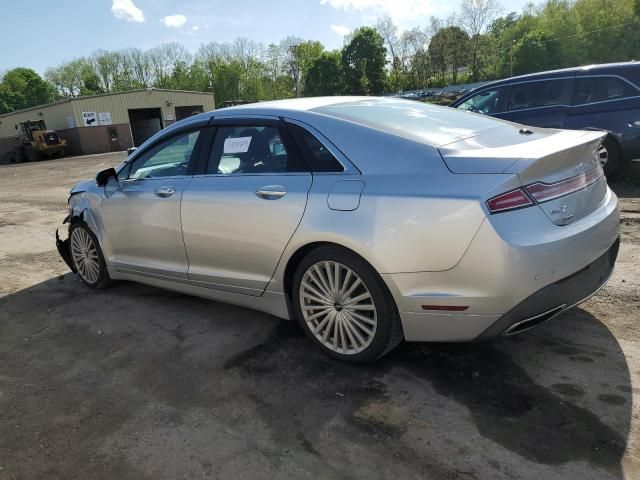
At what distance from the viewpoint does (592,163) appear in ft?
9.90

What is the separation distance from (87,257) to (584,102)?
278 inches

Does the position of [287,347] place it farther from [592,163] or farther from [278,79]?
[278,79]

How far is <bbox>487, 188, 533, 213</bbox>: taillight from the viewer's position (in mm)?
2457

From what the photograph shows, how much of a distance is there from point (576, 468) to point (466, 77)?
300 ft

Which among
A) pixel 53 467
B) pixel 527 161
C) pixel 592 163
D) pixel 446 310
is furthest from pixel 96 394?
pixel 592 163

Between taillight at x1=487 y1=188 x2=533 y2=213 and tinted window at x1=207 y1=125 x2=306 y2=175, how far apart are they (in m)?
1.23

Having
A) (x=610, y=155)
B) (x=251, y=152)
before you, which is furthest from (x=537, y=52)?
(x=251, y=152)

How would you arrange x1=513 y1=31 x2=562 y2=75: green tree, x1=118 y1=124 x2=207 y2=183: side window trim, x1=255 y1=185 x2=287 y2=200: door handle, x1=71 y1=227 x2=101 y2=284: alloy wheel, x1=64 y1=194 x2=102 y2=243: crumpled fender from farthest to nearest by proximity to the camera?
x1=513 y1=31 x2=562 y2=75: green tree → x1=71 y1=227 x2=101 y2=284: alloy wheel → x1=64 y1=194 x2=102 y2=243: crumpled fender → x1=118 y1=124 x2=207 y2=183: side window trim → x1=255 y1=185 x2=287 y2=200: door handle

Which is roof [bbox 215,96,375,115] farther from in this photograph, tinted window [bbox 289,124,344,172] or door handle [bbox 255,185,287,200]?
door handle [bbox 255,185,287,200]

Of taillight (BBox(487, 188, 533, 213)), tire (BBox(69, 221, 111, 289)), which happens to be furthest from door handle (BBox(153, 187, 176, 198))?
taillight (BBox(487, 188, 533, 213))

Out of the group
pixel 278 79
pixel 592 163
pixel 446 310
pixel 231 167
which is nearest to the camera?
pixel 446 310

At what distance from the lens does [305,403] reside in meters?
2.80

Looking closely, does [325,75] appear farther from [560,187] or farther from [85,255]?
[560,187]

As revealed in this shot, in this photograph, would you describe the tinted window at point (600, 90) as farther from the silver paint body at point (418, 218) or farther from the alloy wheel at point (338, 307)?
the alloy wheel at point (338, 307)
